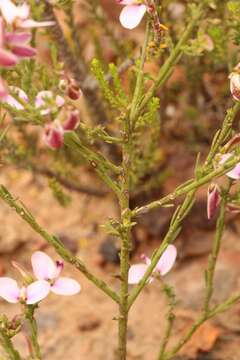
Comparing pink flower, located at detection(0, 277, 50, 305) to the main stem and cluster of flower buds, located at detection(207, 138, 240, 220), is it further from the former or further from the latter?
cluster of flower buds, located at detection(207, 138, 240, 220)

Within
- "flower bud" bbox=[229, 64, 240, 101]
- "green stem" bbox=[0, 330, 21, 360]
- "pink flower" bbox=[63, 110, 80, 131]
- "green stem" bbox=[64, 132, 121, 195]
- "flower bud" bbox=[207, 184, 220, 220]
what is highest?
"flower bud" bbox=[229, 64, 240, 101]

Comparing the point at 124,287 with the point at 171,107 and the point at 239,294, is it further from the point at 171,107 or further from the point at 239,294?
the point at 171,107

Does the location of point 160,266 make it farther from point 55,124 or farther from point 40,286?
point 55,124

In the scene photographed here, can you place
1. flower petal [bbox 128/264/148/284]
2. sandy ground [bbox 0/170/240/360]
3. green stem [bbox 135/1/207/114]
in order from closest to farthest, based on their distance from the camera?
green stem [bbox 135/1/207/114], flower petal [bbox 128/264/148/284], sandy ground [bbox 0/170/240/360]

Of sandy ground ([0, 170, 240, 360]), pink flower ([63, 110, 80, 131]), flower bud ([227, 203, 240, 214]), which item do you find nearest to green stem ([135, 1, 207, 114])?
pink flower ([63, 110, 80, 131])

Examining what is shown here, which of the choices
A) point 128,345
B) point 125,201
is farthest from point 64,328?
point 125,201

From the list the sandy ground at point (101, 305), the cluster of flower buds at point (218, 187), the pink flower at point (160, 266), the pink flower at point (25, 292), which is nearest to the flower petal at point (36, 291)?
the pink flower at point (25, 292)
